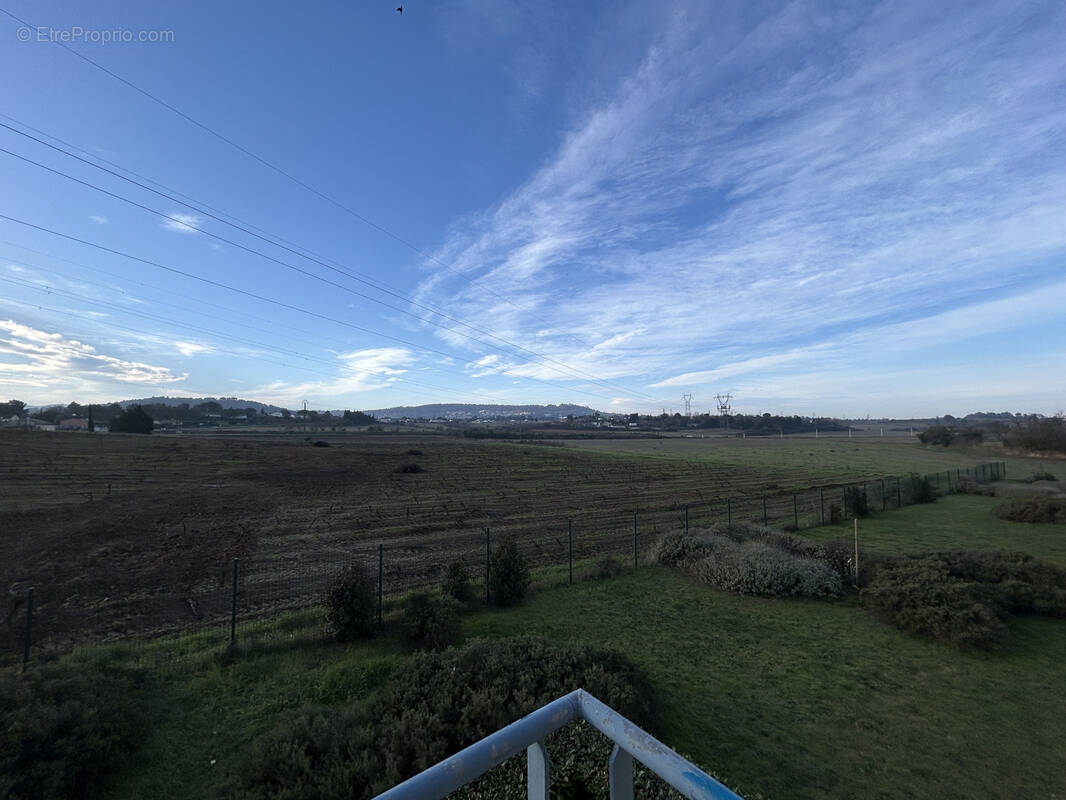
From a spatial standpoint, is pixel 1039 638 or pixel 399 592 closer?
pixel 1039 638

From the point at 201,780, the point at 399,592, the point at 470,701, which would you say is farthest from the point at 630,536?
the point at 201,780

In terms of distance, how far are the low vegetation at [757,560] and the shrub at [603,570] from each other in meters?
1.93

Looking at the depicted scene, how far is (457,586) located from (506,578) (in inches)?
45.1

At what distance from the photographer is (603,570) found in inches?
530

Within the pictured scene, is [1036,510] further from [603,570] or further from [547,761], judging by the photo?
[547,761]

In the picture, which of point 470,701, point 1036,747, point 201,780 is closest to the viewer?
point 201,780

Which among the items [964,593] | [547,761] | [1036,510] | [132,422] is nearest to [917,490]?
[1036,510]

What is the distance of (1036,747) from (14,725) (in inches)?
474

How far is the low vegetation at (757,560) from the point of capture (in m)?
12.0

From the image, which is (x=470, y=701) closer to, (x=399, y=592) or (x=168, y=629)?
(x=399, y=592)

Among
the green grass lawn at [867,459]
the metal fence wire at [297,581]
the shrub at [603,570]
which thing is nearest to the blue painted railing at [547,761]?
the metal fence wire at [297,581]

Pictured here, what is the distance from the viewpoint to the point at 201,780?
17.3ft

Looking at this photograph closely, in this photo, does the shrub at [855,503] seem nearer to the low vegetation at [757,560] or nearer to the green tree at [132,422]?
the low vegetation at [757,560]

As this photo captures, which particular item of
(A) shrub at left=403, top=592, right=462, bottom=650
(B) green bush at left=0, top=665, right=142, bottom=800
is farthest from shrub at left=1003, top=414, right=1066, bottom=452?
(B) green bush at left=0, top=665, right=142, bottom=800
